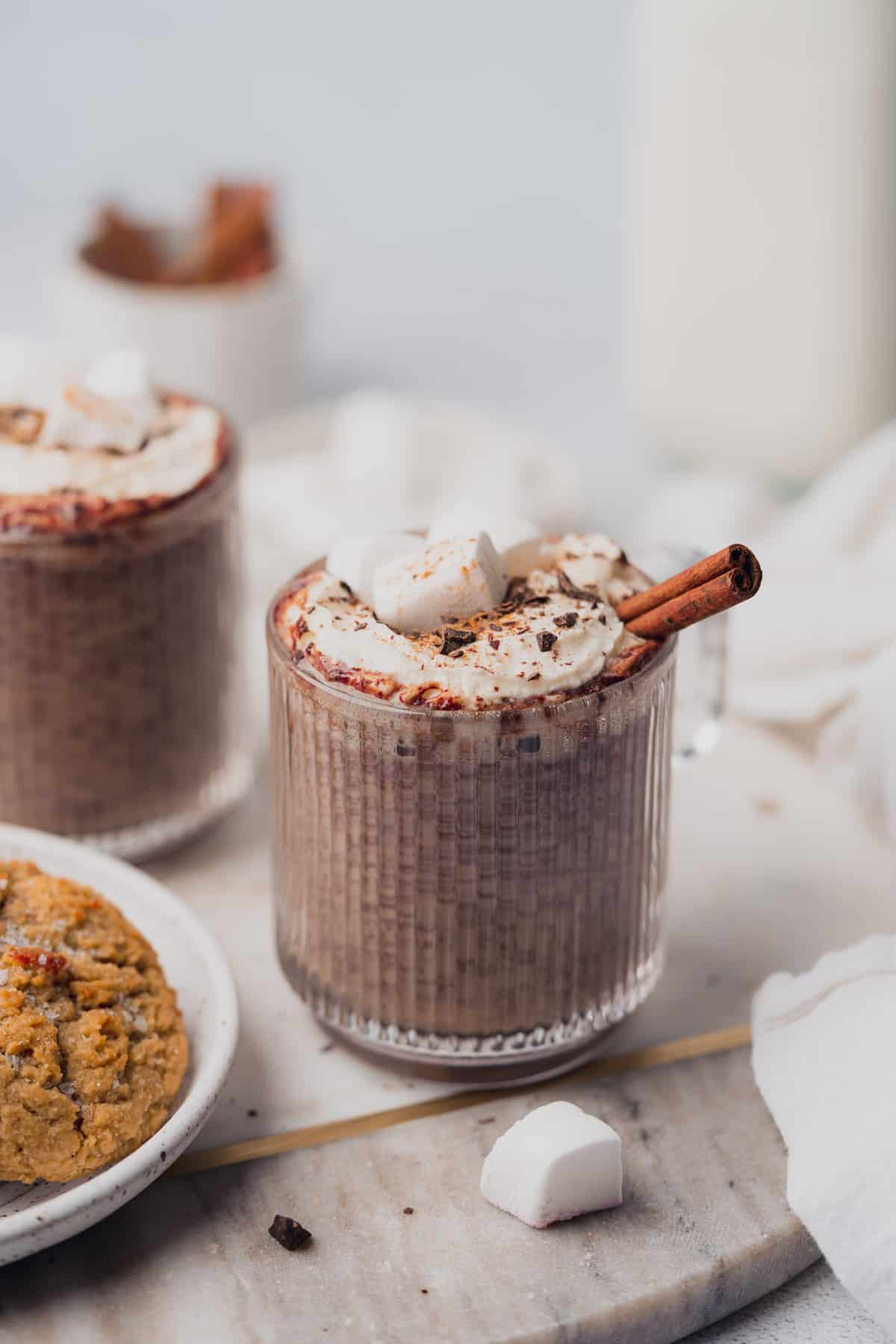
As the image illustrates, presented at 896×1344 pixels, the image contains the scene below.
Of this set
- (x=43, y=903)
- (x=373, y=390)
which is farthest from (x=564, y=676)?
(x=373, y=390)

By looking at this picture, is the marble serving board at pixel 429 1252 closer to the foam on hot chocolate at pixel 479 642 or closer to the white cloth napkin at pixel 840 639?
the foam on hot chocolate at pixel 479 642

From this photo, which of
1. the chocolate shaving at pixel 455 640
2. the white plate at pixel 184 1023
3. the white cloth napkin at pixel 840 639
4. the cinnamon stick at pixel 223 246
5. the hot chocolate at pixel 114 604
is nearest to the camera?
the white plate at pixel 184 1023

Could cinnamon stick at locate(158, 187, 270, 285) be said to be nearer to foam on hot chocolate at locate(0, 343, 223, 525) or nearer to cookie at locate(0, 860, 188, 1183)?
foam on hot chocolate at locate(0, 343, 223, 525)

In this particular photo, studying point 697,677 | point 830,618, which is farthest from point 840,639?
point 697,677

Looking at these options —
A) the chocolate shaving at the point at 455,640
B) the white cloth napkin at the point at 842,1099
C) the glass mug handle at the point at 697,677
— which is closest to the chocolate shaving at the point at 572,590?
the chocolate shaving at the point at 455,640

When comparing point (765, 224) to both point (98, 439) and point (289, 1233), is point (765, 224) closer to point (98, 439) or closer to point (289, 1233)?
point (98, 439)

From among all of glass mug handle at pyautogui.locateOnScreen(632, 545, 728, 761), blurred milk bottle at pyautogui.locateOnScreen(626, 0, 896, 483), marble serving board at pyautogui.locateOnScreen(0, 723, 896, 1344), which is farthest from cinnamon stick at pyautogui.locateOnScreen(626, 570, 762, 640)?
blurred milk bottle at pyautogui.locateOnScreen(626, 0, 896, 483)
